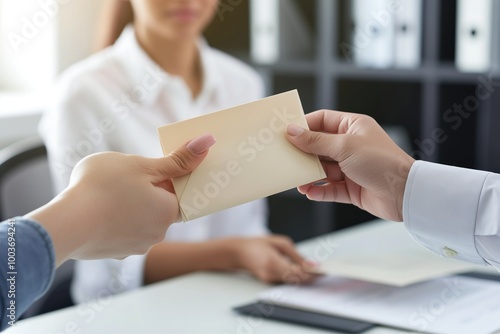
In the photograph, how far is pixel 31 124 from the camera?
239 cm

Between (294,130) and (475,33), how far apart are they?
4.85 feet

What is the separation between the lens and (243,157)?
2.99 ft

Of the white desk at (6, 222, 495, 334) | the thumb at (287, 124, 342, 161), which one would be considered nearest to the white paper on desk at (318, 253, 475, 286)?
the white desk at (6, 222, 495, 334)

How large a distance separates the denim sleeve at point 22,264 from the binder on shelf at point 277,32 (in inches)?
79.7

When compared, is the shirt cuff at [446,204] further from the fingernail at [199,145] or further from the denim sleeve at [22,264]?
the denim sleeve at [22,264]

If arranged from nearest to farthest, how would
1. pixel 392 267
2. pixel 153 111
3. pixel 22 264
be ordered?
1. pixel 22 264
2. pixel 392 267
3. pixel 153 111

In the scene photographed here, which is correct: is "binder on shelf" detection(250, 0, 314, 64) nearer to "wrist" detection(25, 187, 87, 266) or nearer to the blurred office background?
the blurred office background

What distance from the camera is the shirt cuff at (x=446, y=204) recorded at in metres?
0.96

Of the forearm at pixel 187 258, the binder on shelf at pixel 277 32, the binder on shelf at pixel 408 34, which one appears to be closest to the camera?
the forearm at pixel 187 258

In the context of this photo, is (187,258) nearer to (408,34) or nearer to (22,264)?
(22,264)

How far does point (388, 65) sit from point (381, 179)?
5.17ft

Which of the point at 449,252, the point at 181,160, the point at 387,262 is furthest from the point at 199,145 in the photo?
the point at 387,262

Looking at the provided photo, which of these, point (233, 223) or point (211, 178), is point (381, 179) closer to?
point (211, 178)

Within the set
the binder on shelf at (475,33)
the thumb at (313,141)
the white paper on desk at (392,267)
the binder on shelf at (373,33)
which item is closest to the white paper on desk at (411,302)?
the white paper on desk at (392,267)
